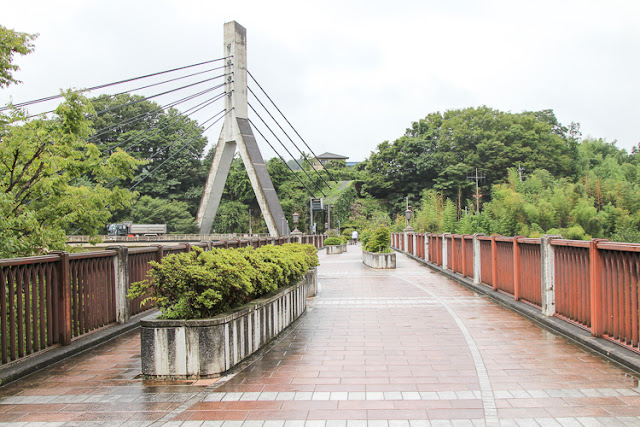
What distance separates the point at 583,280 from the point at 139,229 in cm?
6266

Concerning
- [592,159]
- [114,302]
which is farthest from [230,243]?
[592,159]

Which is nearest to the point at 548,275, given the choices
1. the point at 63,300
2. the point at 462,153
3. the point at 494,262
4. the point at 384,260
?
the point at 494,262

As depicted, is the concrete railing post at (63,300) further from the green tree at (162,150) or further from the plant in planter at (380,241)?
the green tree at (162,150)

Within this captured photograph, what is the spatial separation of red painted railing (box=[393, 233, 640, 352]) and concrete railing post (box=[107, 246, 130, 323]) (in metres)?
6.25

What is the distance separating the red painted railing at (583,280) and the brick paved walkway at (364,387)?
478mm

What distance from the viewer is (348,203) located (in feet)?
251

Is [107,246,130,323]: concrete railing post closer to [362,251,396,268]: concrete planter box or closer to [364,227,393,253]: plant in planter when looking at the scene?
[362,251,396,268]: concrete planter box

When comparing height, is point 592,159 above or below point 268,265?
above

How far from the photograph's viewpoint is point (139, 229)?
209 ft

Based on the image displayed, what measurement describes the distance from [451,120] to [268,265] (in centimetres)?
7249

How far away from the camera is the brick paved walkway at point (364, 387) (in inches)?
154

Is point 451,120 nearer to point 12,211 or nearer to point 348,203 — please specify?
point 348,203

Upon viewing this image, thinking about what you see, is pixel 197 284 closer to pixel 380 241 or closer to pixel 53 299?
pixel 53 299

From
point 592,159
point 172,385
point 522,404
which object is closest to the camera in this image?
point 522,404
